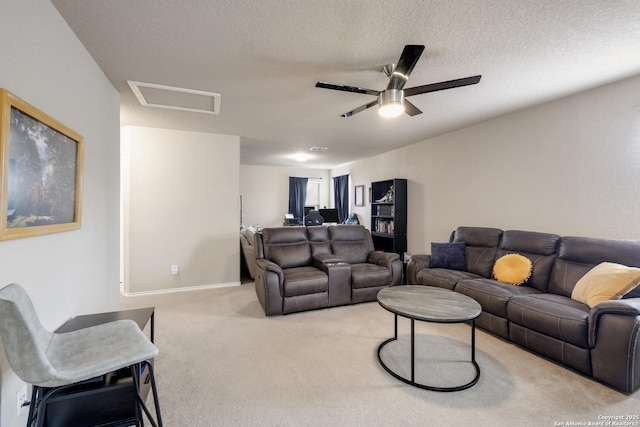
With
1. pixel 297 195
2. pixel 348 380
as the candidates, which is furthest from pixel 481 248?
pixel 297 195

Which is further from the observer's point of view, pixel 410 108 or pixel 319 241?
pixel 319 241

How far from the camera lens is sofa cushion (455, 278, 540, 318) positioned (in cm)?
250

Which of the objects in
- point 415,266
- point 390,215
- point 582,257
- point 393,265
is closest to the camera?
point 582,257

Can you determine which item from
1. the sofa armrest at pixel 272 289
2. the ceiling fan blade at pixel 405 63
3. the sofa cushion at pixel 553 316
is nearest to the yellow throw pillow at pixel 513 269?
the sofa cushion at pixel 553 316

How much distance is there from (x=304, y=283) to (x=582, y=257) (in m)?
2.81

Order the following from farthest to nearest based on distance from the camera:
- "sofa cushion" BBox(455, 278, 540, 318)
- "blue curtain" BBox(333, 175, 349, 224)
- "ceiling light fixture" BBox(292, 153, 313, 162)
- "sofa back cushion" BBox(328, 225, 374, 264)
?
"blue curtain" BBox(333, 175, 349, 224), "ceiling light fixture" BBox(292, 153, 313, 162), "sofa back cushion" BBox(328, 225, 374, 264), "sofa cushion" BBox(455, 278, 540, 318)

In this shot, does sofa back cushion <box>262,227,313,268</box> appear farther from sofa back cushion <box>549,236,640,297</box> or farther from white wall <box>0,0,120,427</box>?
sofa back cushion <box>549,236,640,297</box>

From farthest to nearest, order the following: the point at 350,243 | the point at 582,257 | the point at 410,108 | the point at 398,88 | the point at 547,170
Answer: the point at 350,243 < the point at 547,170 < the point at 582,257 < the point at 410,108 < the point at 398,88

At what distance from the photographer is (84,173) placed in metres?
2.03

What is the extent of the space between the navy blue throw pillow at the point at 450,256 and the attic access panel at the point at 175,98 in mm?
3288

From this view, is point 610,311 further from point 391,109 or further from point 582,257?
point 391,109

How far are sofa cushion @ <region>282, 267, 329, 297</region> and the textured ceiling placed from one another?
2.04m

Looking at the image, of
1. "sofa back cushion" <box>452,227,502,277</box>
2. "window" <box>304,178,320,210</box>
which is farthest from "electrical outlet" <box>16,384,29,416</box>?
"window" <box>304,178,320,210</box>

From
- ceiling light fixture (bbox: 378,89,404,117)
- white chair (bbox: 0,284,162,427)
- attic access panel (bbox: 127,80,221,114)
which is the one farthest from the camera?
attic access panel (bbox: 127,80,221,114)
